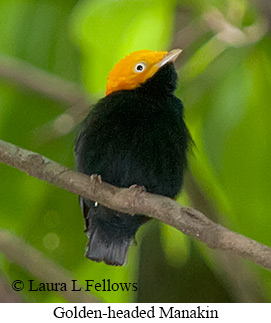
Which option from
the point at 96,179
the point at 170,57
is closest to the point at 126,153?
the point at 96,179

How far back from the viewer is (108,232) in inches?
90.7

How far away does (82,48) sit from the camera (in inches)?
89.8

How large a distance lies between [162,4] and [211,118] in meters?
0.36

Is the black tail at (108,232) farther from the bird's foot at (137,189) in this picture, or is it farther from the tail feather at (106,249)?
the bird's foot at (137,189)

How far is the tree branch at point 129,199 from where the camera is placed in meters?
1.76

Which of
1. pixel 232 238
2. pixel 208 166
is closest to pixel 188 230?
pixel 232 238

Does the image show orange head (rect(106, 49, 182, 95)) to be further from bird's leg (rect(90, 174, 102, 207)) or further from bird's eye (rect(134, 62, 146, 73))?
bird's leg (rect(90, 174, 102, 207))

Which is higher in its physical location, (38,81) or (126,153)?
(38,81)

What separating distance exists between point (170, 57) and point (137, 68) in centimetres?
11

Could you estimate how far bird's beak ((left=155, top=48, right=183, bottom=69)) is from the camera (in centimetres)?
234

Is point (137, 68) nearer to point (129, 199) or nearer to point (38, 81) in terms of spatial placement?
point (38, 81)

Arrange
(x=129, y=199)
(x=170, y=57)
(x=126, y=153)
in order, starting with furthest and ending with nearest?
(x=170, y=57) → (x=126, y=153) → (x=129, y=199)

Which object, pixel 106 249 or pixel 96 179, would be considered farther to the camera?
pixel 106 249
